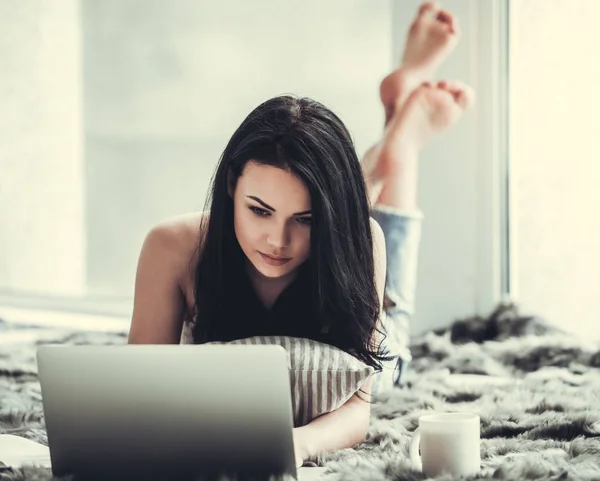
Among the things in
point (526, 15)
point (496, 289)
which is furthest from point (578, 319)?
point (526, 15)

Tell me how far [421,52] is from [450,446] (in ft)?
4.90

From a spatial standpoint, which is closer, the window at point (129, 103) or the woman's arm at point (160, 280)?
the woman's arm at point (160, 280)

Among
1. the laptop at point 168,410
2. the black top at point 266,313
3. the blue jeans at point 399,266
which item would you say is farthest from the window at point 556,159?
the laptop at point 168,410

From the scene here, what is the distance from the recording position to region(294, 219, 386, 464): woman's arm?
122 centimetres

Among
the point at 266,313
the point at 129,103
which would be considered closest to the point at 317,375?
the point at 266,313

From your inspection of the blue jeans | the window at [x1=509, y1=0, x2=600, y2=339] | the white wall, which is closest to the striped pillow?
the blue jeans

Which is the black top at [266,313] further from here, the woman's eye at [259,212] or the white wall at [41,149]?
the white wall at [41,149]

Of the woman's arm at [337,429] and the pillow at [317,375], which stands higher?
the pillow at [317,375]

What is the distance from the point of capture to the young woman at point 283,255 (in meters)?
1.30

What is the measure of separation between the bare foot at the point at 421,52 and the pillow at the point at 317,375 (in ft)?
3.44

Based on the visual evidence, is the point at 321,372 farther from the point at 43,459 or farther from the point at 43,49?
the point at 43,49

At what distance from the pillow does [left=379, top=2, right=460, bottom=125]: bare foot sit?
1048 mm

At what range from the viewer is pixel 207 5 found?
316 centimetres

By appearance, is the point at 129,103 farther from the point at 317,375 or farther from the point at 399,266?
the point at 317,375
